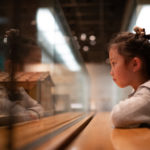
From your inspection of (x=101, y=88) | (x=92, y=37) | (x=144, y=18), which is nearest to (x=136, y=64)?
(x=144, y=18)

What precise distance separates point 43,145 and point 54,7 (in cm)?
82

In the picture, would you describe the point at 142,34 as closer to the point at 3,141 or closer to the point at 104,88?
the point at 3,141

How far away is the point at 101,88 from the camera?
680 cm

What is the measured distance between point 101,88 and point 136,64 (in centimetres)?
589

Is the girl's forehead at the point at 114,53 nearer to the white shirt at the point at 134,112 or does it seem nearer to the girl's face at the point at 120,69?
the girl's face at the point at 120,69

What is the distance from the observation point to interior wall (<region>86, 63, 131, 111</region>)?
6.50 metres

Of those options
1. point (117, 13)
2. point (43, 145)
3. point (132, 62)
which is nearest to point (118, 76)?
point (132, 62)

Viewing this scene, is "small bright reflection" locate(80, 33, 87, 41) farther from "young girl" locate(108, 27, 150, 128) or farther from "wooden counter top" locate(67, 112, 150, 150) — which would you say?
"wooden counter top" locate(67, 112, 150, 150)

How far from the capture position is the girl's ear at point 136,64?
948 mm

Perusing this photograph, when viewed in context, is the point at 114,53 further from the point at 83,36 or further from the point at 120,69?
the point at 83,36

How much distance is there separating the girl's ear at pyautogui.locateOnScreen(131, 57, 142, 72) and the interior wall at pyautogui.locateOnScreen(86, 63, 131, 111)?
533 centimetres

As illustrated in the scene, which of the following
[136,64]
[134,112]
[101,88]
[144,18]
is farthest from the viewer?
[101,88]

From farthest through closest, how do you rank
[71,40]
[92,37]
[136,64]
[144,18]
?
[92,37], [71,40], [144,18], [136,64]

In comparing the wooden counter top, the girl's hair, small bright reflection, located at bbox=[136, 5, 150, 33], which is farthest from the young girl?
small bright reflection, located at bbox=[136, 5, 150, 33]
